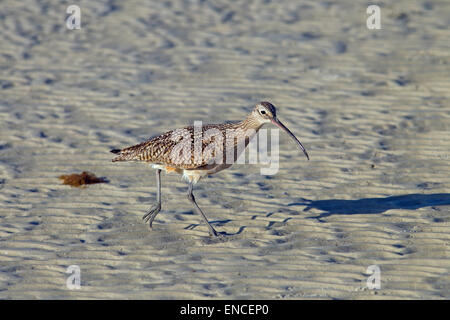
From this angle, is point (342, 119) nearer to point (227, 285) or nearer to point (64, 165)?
point (64, 165)

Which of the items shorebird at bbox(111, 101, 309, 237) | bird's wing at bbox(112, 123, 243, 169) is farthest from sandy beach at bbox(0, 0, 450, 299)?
bird's wing at bbox(112, 123, 243, 169)

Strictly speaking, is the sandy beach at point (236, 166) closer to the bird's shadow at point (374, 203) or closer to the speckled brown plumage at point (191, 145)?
the bird's shadow at point (374, 203)

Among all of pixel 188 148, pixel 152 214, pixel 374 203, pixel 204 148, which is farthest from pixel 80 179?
pixel 374 203

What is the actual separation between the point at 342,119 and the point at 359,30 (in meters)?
3.41

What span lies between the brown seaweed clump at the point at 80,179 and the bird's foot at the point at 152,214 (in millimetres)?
1190

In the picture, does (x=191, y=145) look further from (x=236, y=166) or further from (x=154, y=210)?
(x=236, y=166)

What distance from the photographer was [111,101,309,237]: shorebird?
7582 millimetres

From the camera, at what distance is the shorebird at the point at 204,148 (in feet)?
24.9

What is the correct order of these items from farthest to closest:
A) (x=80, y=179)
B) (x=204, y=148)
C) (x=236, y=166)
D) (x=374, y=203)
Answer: (x=236, y=166)
(x=80, y=179)
(x=374, y=203)
(x=204, y=148)

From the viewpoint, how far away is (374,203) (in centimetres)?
819

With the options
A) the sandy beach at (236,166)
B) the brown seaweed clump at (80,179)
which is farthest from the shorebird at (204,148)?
the brown seaweed clump at (80,179)

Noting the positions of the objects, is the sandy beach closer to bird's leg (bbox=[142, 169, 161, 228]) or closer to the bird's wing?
bird's leg (bbox=[142, 169, 161, 228])

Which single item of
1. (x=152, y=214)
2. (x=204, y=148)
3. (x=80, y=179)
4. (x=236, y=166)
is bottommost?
(x=152, y=214)

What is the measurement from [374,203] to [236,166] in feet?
6.22
